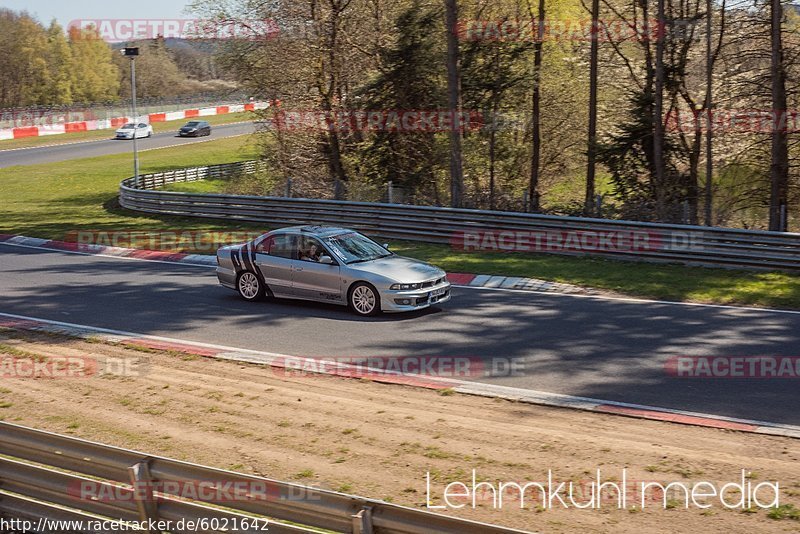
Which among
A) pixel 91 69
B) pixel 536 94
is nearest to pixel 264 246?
pixel 536 94

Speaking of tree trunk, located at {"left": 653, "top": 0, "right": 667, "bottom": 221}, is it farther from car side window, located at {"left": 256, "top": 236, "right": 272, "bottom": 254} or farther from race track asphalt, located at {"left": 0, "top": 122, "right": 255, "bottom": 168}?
race track asphalt, located at {"left": 0, "top": 122, "right": 255, "bottom": 168}

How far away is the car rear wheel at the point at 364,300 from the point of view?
14594mm

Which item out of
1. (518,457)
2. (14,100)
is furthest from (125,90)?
(518,457)

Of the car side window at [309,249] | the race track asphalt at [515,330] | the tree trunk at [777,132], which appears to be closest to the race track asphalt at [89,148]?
the race track asphalt at [515,330]

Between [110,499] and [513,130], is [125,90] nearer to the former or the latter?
[513,130]

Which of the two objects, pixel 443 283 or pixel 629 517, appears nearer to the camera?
pixel 629 517

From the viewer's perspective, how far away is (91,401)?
10.6 meters

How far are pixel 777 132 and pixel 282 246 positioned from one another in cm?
1204

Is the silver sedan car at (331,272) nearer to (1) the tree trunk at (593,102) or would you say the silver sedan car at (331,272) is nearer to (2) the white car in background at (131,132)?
(1) the tree trunk at (593,102)

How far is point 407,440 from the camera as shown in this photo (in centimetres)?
887

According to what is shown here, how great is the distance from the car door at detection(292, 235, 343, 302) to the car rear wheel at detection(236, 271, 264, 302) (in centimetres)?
79

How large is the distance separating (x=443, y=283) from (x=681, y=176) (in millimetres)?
13696

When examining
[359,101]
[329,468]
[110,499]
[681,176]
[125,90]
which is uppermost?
[125,90]

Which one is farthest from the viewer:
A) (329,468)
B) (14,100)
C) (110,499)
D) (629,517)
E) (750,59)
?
(14,100)
